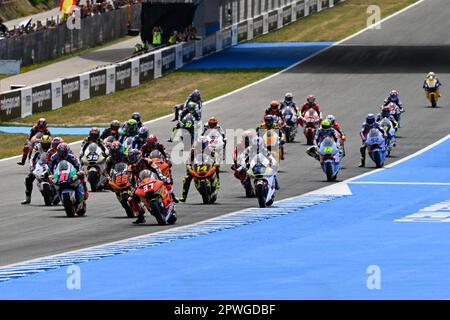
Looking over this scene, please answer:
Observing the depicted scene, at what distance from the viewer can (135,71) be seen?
62.7 meters

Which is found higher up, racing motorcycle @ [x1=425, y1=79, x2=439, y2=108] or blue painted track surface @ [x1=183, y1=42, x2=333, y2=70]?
blue painted track surface @ [x1=183, y1=42, x2=333, y2=70]

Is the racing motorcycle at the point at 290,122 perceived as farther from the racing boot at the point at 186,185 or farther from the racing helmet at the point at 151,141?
the racing helmet at the point at 151,141

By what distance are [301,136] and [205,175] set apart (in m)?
17.3

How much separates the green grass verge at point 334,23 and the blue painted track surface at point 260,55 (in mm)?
1877

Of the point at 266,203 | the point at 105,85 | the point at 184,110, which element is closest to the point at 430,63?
the point at 105,85

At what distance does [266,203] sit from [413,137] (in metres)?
17.9

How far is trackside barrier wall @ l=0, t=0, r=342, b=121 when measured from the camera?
5403 cm

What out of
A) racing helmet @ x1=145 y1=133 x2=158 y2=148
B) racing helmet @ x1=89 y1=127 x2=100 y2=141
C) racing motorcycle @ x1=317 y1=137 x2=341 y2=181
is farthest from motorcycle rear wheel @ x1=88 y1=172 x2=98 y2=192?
racing motorcycle @ x1=317 y1=137 x2=341 y2=181

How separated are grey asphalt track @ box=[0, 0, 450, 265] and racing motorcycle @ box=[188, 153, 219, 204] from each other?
36 cm

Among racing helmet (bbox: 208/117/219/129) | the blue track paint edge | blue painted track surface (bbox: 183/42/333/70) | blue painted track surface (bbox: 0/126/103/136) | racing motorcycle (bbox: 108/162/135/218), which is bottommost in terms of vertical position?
the blue track paint edge

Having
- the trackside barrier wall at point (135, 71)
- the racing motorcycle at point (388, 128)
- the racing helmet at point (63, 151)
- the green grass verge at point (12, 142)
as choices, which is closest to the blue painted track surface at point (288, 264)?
the racing helmet at point (63, 151)

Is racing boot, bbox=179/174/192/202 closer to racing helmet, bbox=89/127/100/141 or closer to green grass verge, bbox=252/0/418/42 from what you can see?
racing helmet, bbox=89/127/100/141

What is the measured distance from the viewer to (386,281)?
62.3ft

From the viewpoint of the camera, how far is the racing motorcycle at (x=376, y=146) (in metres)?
38.2
